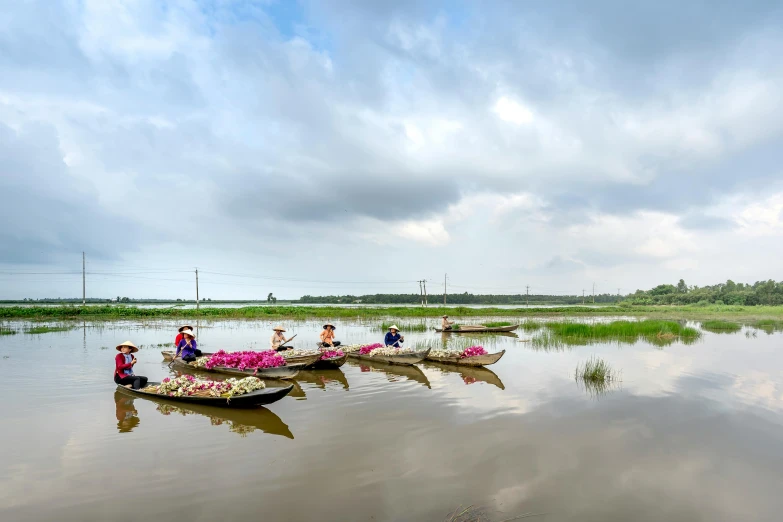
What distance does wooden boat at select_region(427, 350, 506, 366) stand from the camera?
13078 millimetres

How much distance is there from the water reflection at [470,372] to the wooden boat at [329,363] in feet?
9.16

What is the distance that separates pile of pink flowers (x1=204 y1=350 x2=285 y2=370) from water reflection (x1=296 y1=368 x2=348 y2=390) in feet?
2.78

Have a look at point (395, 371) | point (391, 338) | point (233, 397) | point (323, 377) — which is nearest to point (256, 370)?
point (323, 377)

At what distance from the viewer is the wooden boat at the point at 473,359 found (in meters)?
13.1

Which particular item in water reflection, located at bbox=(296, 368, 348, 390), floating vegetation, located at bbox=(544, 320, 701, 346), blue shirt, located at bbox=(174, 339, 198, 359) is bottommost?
floating vegetation, located at bbox=(544, 320, 701, 346)

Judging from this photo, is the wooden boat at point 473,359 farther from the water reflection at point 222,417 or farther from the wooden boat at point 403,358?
the water reflection at point 222,417

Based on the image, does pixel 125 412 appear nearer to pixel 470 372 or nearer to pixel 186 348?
pixel 186 348

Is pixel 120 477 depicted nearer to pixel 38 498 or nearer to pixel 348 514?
pixel 38 498

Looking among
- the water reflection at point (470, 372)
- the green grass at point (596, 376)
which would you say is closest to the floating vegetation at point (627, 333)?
the green grass at point (596, 376)

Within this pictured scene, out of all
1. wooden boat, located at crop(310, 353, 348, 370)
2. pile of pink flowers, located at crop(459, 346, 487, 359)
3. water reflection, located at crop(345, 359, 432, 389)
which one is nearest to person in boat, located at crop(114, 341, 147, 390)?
wooden boat, located at crop(310, 353, 348, 370)

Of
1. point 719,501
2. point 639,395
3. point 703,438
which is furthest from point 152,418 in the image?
point 639,395

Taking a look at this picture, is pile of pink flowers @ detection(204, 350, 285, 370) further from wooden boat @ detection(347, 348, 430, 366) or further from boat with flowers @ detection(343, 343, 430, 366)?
wooden boat @ detection(347, 348, 430, 366)

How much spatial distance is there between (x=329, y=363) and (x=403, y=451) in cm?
662

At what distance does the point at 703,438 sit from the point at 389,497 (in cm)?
583
